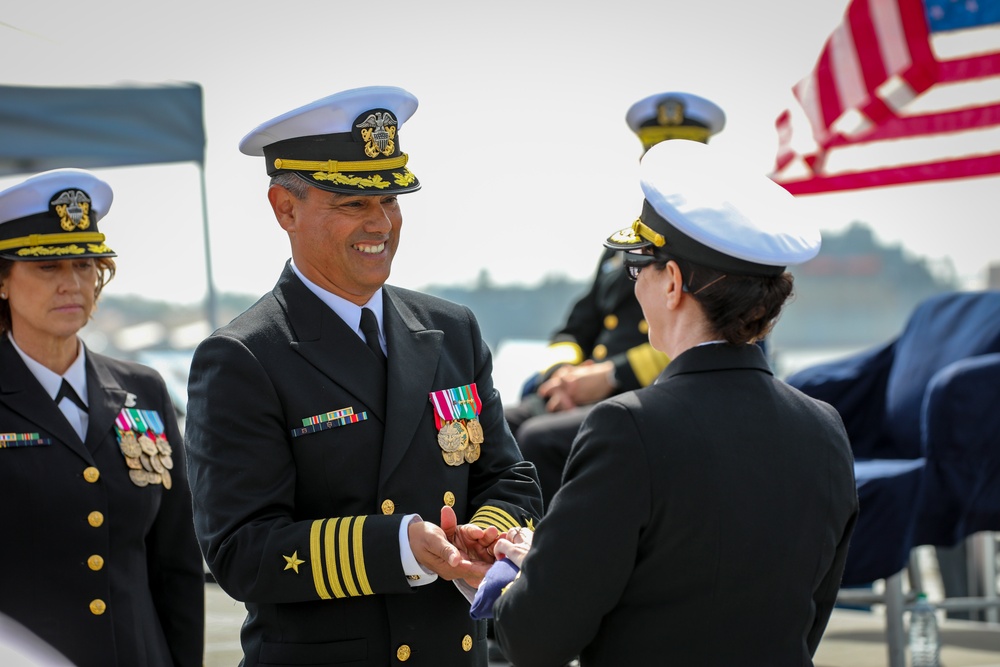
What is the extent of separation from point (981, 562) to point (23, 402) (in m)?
4.84

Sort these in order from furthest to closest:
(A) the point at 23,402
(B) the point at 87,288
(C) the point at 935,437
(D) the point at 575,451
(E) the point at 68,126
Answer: (E) the point at 68,126 < (C) the point at 935,437 < (B) the point at 87,288 < (A) the point at 23,402 < (D) the point at 575,451

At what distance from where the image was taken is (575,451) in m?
1.99

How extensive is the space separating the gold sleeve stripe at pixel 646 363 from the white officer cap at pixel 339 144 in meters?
2.49

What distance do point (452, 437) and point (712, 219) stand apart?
76 cm

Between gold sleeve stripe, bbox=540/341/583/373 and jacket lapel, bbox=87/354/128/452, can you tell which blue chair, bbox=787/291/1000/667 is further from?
jacket lapel, bbox=87/354/128/452

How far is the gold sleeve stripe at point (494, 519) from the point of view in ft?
7.82

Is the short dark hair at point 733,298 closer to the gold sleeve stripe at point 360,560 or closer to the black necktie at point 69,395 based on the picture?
the gold sleeve stripe at point 360,560

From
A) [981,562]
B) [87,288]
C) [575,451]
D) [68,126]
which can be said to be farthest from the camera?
[981,562]

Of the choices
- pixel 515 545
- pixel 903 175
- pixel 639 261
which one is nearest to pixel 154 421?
pixel 515 545

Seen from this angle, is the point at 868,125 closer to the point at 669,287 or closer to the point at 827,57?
the point at 827,57

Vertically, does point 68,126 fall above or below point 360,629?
above

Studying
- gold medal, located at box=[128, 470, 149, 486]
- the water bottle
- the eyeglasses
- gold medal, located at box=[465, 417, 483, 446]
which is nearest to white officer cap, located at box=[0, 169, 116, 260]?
gold medal, located at box=[128, 470, 149, 486]

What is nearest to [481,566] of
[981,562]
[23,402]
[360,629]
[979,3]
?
[360,629]

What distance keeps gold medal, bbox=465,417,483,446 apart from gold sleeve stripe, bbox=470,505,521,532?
5.8 inches
